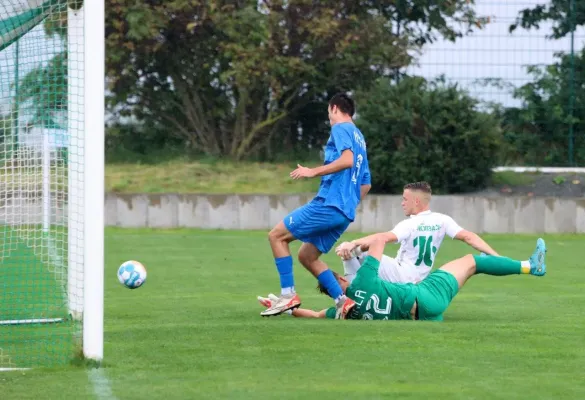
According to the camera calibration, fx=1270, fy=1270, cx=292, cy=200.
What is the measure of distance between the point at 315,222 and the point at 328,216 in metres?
0.12

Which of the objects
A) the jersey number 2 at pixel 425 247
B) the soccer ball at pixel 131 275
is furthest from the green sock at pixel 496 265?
the soccer ball at pixel 131 275

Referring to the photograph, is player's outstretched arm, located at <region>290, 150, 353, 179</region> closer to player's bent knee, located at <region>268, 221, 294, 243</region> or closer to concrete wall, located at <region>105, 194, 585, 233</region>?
player's bent knee, located at <region>268, 221, 294, 243</region>

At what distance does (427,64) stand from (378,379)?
17188mm

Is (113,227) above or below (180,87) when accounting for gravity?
below

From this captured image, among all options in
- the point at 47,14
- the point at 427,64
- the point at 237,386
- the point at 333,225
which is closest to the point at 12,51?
the point at 47,14

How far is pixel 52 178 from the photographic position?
14.4 meters

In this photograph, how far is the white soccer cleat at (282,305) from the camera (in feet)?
34.3

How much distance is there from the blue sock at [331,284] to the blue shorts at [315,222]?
285 mm

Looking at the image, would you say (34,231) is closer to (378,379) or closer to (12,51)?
(12,51)

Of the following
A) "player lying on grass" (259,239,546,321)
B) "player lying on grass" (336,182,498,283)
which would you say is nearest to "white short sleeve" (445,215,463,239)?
"player lying on grass" (336,182,498,283)

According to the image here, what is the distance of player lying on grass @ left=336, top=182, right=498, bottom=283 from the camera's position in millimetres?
10422

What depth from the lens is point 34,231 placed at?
13.2 metres

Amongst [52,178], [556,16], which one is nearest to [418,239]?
[52,178]

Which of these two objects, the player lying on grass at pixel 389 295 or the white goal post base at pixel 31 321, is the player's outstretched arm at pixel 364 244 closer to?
the player lying on grass at pixel 389 295
